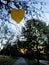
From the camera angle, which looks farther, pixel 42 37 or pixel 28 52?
pixel 28 52

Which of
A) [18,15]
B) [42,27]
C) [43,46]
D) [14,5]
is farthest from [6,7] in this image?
[43,46]

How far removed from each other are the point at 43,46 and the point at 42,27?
319 cm

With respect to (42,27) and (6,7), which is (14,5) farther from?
(42,27)

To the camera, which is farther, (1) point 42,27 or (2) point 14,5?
(1) point 42,27

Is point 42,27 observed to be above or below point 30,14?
above

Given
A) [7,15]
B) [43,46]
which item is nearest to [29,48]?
[43,46]

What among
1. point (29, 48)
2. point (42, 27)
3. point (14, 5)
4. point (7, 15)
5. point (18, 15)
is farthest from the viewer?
point (29, 48)

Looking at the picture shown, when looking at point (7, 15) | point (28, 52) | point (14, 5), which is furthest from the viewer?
point (28, 52)

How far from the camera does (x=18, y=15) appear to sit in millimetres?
5867

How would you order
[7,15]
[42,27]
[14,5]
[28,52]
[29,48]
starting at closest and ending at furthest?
[14,5]
[7,15]
[42,27]
[29,48]
[28,52]

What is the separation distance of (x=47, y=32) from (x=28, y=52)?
4.53 m

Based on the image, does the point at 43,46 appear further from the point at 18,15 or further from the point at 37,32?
the point at 18,15

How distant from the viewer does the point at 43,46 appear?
115ft

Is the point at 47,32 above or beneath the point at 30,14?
above
